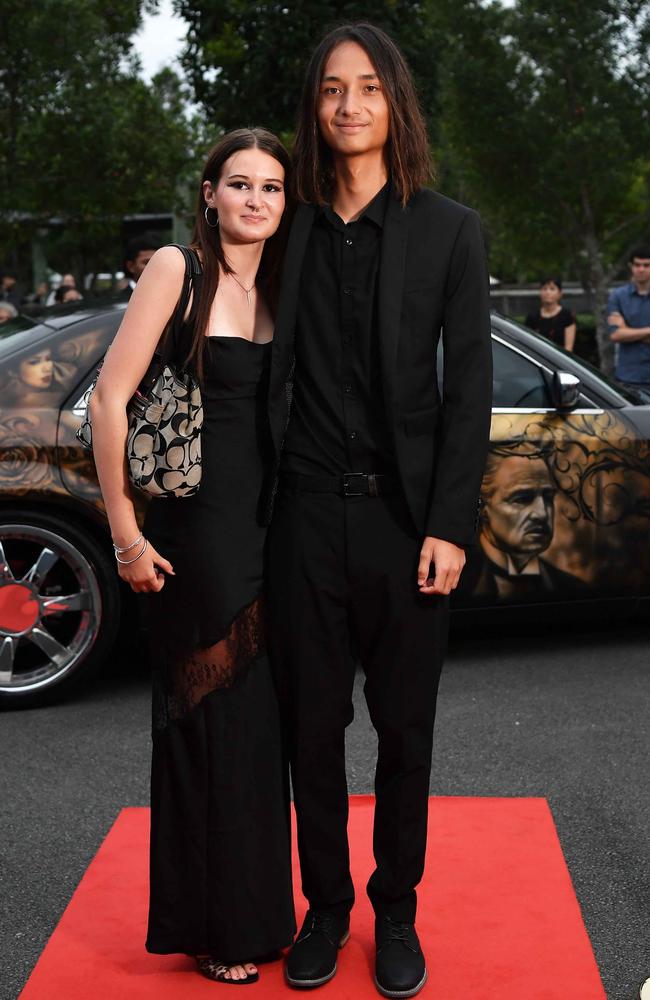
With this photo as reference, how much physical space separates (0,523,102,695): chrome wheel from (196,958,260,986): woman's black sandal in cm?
222

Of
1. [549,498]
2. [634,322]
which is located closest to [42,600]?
[549,498]

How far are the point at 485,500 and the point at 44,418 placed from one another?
179cm

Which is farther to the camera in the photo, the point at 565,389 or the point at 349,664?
the point at 565,389

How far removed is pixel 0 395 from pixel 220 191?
2422mm

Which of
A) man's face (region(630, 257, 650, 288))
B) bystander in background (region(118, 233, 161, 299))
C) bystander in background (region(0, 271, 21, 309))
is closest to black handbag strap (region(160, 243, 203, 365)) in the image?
bystander in background (region(118, 233, 161, 299))

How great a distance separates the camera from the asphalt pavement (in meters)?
3.46

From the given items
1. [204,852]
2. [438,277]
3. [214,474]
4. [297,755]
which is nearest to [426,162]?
[438,277]

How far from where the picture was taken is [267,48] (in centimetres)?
1391

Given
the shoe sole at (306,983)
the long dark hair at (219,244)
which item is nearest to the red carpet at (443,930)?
the shoe sole at (306,983)

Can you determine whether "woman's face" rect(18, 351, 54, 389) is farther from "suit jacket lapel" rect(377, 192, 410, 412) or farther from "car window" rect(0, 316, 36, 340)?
"suit jacket lapel" rect(377, 192, 410, 412)

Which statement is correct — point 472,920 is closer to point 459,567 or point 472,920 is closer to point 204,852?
point 204,852

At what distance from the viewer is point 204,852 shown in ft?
9.84

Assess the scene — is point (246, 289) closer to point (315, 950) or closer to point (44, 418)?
point (315, 950)

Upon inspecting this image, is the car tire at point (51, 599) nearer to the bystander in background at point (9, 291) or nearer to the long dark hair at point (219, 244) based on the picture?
the long dark hair at point (219, 244)
